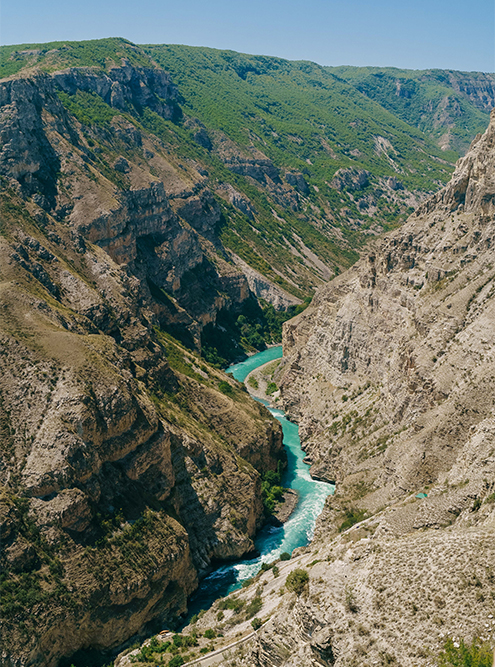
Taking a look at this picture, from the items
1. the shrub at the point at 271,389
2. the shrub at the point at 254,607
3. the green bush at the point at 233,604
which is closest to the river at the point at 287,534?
the green bush at the point at 233,604

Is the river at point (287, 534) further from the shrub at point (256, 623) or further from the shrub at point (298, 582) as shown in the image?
the shrub at point (298, 582)

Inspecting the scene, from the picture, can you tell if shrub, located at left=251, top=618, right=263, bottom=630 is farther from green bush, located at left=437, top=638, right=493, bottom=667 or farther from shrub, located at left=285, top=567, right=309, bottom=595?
green bush, located at left=437, top=638, right=493, bottom=667

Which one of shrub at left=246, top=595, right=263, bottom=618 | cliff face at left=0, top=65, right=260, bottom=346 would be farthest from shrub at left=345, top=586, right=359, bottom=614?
cliff face at left=0, top=65, right=260, bottom=346

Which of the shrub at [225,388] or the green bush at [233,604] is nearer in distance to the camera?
the green bush at [233,604]

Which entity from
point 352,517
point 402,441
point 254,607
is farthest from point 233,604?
point 402,441

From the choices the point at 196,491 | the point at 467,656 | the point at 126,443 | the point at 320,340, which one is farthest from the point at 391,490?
the point at 320,340

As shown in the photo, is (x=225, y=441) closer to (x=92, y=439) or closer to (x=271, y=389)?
(x=92, y=439)
